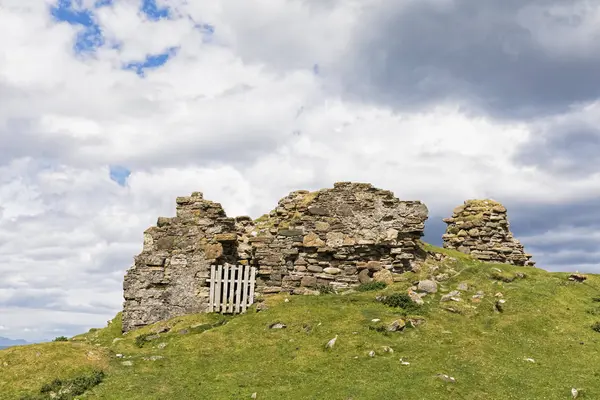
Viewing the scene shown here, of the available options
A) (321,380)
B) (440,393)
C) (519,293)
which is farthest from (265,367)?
(519,293)

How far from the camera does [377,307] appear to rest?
2738cm

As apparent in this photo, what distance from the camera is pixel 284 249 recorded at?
3241 cm

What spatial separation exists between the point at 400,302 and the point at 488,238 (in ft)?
49.2

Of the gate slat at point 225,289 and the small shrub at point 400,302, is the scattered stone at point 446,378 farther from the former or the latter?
the gate slat at point 225,289

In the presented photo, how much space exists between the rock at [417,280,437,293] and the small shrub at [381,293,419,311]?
5.75ft

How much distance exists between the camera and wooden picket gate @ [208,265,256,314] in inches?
1205

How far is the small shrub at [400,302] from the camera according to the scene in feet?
88.3

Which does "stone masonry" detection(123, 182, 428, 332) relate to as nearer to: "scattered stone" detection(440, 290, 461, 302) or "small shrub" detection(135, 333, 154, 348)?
"small shrub" detection(135, 333, 154, 348)

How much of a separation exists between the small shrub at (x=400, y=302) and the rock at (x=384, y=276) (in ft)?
11.1

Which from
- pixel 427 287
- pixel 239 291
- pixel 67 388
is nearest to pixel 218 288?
pixel 239 291

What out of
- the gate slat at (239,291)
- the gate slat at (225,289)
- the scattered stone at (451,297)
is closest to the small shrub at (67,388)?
the gate slat at (225,289)

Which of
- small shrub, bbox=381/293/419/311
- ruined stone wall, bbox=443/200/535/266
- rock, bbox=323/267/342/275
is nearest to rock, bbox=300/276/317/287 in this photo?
rock, bbox=323/267/342/275

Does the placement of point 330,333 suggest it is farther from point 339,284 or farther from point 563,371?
point 563,371

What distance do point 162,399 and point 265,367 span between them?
4691mm
